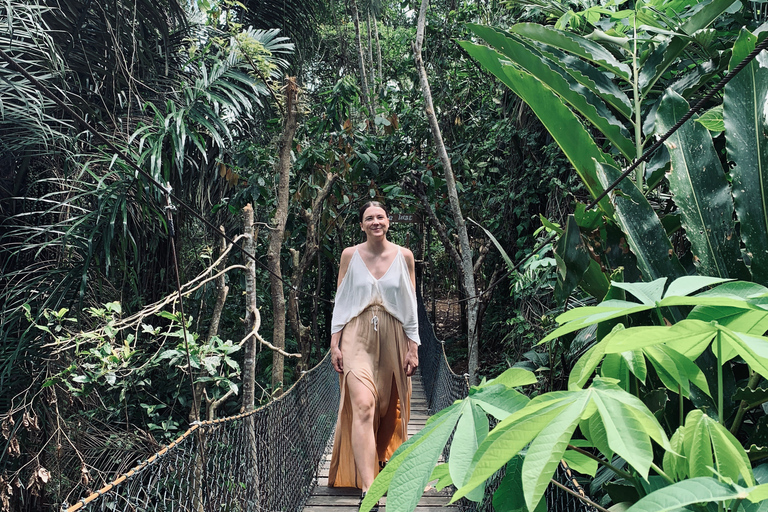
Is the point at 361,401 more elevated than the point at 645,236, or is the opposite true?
the point at 645,236

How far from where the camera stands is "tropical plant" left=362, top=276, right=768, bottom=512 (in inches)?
16.9

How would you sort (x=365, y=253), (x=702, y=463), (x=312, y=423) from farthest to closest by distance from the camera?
(x=312, y=423) → (x=365, y=253) → (x=702, y=463)

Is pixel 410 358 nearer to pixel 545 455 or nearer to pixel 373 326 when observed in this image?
pixel 373 326

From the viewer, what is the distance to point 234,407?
4.62m

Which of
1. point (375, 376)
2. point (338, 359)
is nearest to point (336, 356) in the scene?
point (338, 359)

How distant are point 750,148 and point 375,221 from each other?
1.49 meters

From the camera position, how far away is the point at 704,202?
1.03 meters

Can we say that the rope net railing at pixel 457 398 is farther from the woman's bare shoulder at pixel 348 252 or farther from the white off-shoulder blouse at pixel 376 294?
the woman's bare shoulder at pixel 348 252

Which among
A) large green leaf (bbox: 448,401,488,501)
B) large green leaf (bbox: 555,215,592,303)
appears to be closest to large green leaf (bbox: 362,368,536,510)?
large green leaf (bbox: 448,401,488,501)

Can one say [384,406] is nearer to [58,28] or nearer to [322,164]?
[322,164]

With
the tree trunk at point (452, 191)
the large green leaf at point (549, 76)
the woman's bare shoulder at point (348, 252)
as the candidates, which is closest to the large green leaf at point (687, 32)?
the large green leaf at point (549, 76)

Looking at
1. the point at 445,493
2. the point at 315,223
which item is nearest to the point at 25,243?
the point at 315,223

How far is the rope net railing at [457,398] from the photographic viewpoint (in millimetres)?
1110

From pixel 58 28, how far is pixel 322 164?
6.76 ft
